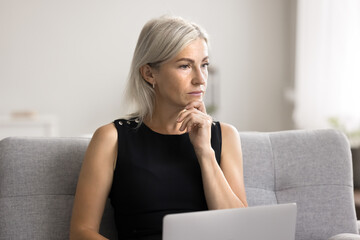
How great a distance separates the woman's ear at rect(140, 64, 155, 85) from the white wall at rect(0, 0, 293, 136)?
4023 millimetres

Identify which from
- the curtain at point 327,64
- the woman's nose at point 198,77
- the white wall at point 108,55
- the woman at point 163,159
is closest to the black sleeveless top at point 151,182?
the woman at point 163,159

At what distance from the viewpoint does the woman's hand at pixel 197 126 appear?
1.77 metres

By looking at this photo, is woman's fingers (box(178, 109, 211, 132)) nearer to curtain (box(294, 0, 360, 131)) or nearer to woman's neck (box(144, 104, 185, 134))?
woman's neck (box(144, 104, 185, 134))

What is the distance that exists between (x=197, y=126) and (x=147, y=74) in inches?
11.1

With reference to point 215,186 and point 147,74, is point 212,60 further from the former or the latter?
point 215,186

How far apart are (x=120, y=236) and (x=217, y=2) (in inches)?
187

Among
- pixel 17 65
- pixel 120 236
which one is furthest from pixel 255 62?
pixel 120 236

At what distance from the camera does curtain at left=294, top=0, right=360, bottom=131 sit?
4.83m

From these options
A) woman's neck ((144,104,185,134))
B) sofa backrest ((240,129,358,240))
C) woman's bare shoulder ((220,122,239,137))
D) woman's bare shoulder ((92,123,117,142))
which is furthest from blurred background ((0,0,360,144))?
woman's bare shoulder ((92,123,117,142))

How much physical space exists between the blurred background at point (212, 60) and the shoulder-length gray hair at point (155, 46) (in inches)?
133

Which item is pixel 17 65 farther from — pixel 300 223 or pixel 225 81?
pixel 300 223

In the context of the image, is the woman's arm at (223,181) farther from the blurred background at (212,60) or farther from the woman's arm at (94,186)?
the blurred background at (212,60)

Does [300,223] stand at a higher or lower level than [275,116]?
higher

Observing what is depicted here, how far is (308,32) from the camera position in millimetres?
5383
